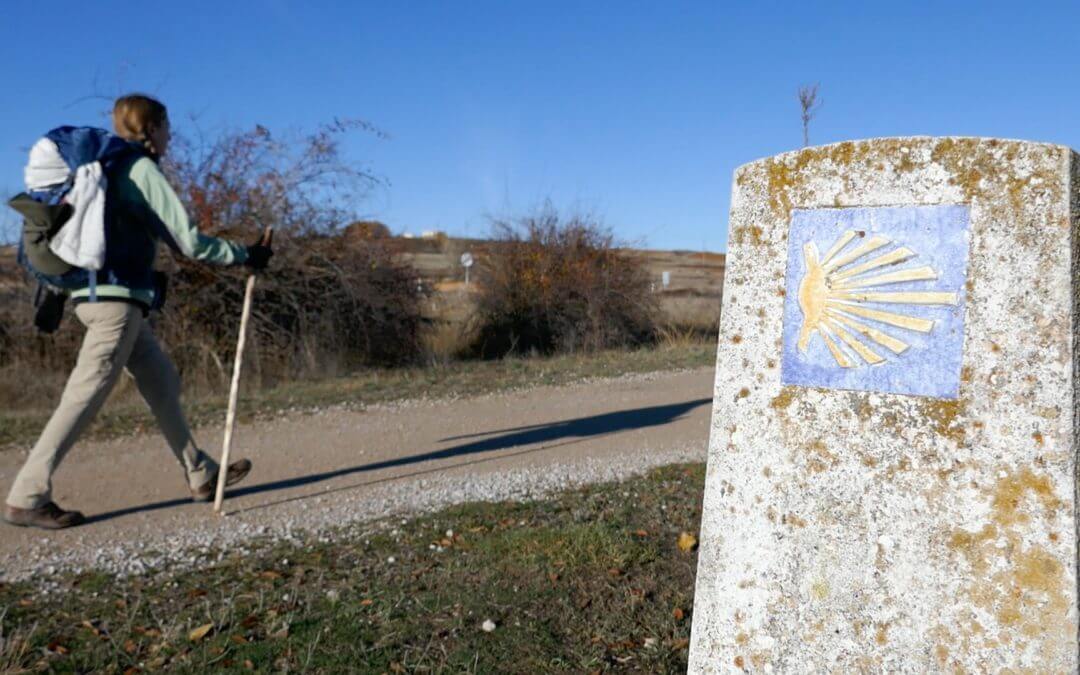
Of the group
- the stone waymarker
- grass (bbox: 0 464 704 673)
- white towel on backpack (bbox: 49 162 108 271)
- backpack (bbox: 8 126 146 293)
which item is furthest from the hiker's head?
the stone waymarker

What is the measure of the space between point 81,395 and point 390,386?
18.8 ft

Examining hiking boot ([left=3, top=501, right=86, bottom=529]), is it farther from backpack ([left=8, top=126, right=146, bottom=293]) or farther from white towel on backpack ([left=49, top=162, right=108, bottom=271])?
white towel on backpack ([left=49, top=162, right=108, bottom=271])

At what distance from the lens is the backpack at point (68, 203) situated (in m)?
4.84

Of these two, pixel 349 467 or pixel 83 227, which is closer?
pixel 83 227

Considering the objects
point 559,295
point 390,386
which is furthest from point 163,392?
point 559,295

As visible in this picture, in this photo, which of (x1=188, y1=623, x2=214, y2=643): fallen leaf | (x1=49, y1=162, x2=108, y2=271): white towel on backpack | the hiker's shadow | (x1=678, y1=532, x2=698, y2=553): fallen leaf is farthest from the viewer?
the hiker's shadow

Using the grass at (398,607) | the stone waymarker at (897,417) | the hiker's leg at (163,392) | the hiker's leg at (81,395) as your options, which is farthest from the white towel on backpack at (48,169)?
the stone waymarker at (897,417)

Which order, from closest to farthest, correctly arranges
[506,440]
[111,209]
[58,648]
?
[58,648]
[111,209]
[506,440]

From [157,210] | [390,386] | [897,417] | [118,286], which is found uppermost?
[157,210]

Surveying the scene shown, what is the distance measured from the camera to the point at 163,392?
17.9 feet

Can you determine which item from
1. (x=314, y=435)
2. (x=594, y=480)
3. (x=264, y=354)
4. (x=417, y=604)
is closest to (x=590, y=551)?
(x=417, y=604)

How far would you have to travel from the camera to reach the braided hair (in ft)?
17.0

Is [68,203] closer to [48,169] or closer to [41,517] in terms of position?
[48,169]

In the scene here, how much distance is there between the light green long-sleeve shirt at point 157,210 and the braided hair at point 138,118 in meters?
0.21
